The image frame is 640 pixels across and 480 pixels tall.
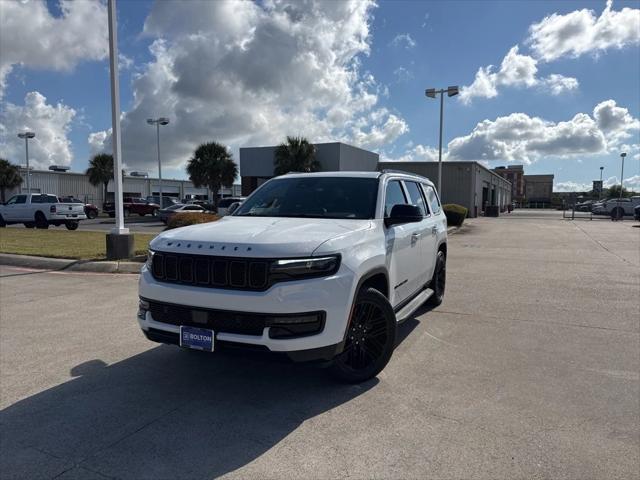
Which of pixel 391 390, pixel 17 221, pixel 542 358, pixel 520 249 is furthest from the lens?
pixel 17 221

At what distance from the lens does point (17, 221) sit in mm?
23625

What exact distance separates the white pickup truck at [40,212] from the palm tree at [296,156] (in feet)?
54.8

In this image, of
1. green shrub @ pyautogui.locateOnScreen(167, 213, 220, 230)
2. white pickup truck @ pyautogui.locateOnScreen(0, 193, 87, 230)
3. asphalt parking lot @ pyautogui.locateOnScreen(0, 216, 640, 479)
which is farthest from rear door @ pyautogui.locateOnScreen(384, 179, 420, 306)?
white pickup truck @ pyautogui.locateOnScreen(0, 193, 87, 230)

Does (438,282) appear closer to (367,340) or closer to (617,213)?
(367,340)

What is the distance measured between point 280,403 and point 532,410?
1950 mm

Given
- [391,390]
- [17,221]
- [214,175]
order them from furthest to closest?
[214,175] → [17,221] → [391,390]

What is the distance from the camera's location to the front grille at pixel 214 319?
3.35m

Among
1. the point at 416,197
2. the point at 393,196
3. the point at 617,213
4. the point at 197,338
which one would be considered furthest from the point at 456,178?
the point at 197,338

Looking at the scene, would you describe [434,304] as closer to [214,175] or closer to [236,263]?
[236,263]

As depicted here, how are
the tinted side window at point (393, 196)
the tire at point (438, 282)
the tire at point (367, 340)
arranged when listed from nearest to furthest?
the tire at point (367, 340)
the tinted side window at point (393, 196)
the tire at point (438, 282)

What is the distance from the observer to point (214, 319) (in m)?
3.46

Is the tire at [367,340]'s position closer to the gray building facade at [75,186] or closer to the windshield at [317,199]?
the windshield at [317,199]

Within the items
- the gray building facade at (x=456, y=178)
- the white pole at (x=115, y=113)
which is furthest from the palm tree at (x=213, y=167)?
the white pole at (x=115, y=113)

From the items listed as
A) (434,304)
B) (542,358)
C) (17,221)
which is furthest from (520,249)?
(17,221)
